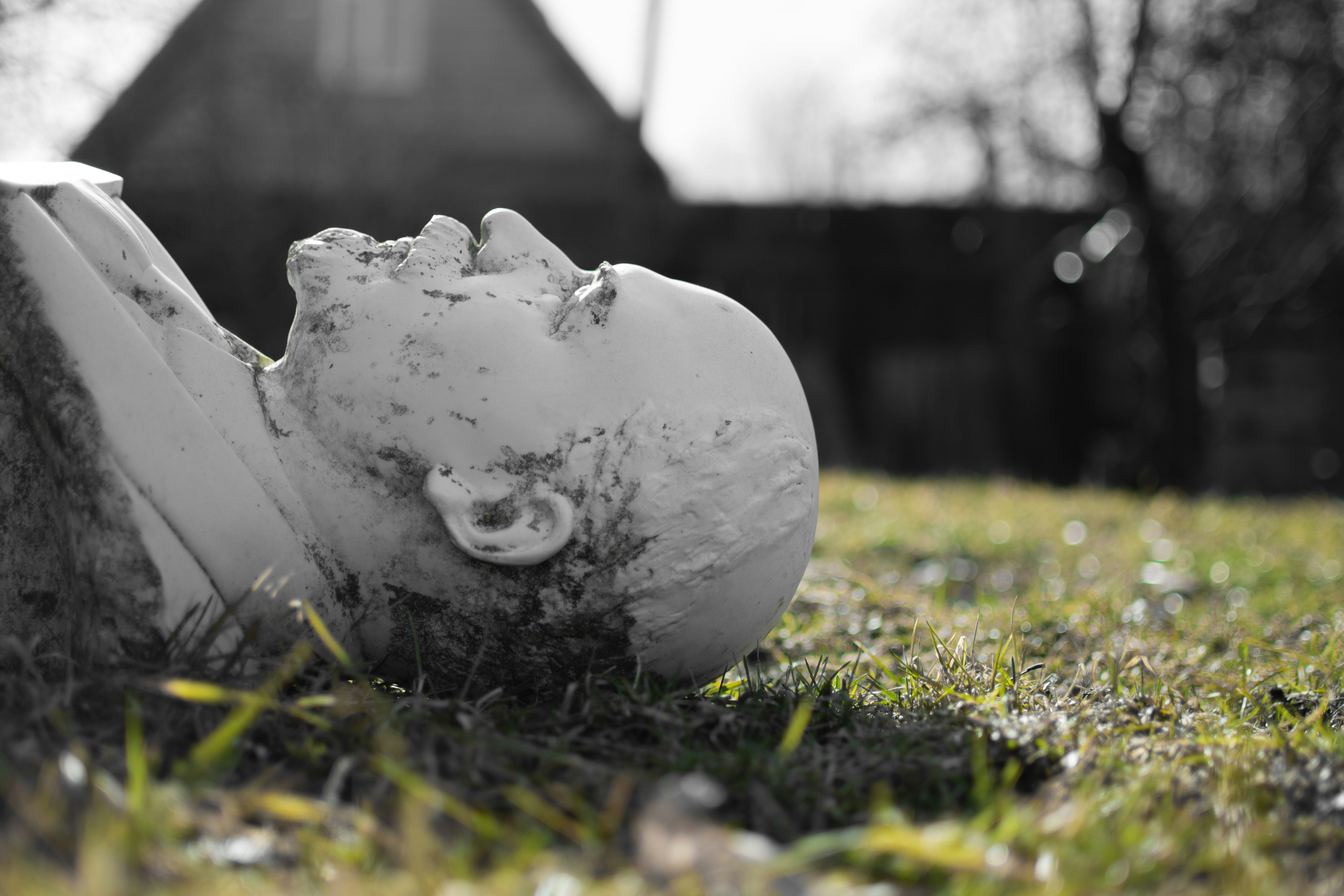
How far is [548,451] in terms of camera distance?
1.76m

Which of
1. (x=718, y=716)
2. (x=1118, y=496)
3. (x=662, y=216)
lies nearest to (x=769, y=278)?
(x=662, y=216)

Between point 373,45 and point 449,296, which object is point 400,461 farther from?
point 373,45

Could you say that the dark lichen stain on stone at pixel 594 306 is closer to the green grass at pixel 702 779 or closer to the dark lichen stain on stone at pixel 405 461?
the dark lichen stain on stone at pixel 405 461

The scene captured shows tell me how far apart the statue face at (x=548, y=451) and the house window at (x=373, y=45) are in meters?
7.69

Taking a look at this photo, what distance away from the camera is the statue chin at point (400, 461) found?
1.73 m

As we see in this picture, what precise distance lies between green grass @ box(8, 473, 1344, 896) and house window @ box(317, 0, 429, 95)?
8.09m

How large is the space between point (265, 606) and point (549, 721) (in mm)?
545

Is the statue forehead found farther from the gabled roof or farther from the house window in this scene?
the house window

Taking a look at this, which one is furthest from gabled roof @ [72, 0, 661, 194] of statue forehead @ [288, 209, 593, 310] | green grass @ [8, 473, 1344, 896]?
green grass @ [8, 473, 1344, 896]

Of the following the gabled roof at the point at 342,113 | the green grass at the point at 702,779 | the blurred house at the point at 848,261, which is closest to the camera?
the green grass at the point at 702,779

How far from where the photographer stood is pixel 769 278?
1007cm

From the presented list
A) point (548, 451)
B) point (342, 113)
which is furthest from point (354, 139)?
point (548, 451)

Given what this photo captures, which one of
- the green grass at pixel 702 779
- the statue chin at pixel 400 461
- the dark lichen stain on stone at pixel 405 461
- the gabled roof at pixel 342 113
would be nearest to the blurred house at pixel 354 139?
the gabled roof at pixel 342 113

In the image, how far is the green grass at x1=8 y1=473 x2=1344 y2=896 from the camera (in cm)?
113
